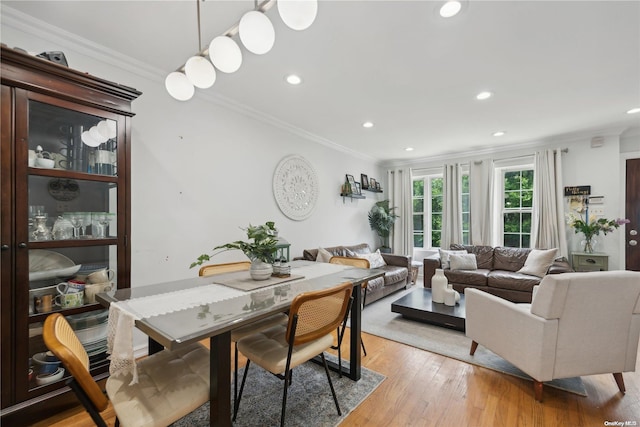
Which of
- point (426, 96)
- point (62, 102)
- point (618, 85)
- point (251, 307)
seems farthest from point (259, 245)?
point (618, 85)

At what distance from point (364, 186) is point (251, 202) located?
9.22 ft

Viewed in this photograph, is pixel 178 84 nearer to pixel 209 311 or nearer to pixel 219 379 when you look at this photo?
pixel 209 311

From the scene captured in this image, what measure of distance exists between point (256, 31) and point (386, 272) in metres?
3.51

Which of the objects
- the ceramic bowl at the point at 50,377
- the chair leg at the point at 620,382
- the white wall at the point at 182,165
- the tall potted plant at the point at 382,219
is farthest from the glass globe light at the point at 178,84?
the tall potted plant at the point at 382,219

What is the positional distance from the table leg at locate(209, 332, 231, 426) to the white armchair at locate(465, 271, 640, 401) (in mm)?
1944

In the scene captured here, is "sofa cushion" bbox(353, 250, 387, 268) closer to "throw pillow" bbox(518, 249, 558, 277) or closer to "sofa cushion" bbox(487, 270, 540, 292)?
"sofa cushion" bbox(487, 270, 540, 292)

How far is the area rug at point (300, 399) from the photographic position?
1638 millimetres

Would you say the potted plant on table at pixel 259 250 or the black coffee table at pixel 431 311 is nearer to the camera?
the potted plant on table at pixel 259 250

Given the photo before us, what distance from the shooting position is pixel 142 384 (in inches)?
48.9

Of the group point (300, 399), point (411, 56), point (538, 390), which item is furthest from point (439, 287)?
point (411, 56)

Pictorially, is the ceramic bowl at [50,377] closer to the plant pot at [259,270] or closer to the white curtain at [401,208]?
the plant pot at [259,270]

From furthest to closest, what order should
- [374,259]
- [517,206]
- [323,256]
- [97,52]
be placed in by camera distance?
1. [517,206]
2. [374,259]
3. [323,256]
4. [97,52]

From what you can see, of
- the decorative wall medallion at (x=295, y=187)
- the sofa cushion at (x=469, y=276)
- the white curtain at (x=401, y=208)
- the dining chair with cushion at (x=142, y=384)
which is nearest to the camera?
the dining chair with cushion at (x=142, y=384)

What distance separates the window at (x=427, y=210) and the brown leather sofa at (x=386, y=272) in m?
1.47
